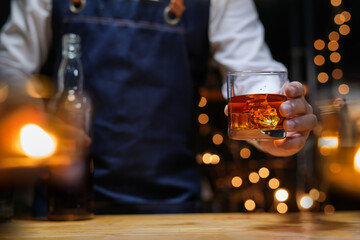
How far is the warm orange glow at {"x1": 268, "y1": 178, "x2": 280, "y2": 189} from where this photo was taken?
4.56m

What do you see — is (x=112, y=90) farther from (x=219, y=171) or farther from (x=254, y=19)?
(x=219, y=171)

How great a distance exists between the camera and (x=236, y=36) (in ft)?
5.21

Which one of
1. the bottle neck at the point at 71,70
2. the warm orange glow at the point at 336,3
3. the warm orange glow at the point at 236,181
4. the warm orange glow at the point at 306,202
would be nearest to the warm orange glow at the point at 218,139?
the warm orange glow at the point at 236,181

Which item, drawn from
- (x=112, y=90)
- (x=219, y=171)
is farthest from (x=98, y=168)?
(x=219, y=171)

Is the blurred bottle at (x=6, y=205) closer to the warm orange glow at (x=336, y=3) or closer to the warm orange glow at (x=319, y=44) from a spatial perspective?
the warm orange glow at (x=336, y=3)

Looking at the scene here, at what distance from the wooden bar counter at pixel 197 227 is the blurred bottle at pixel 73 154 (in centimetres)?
5

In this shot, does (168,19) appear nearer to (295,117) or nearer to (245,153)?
(295,117)

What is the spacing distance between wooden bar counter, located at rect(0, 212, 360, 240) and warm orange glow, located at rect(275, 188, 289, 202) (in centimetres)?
A: 339

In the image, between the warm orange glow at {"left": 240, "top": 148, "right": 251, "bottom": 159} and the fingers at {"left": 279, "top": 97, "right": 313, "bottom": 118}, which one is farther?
the warm orange glow at {"left": 240, "top": 148, "right": 251, "bottom": 159}

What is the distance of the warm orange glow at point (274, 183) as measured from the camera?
456cm

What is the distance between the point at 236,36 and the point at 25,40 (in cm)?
75

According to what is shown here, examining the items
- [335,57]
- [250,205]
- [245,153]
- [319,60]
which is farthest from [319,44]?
[250,205]

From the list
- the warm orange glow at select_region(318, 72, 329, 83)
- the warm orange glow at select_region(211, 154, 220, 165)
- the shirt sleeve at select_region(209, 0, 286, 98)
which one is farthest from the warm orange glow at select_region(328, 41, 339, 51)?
the shirt sleeve at select_region(209, 0, 286, 98)

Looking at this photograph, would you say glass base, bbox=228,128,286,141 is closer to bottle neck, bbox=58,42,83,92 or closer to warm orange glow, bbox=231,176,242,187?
bottle neck, bbox=58,42,83,92
